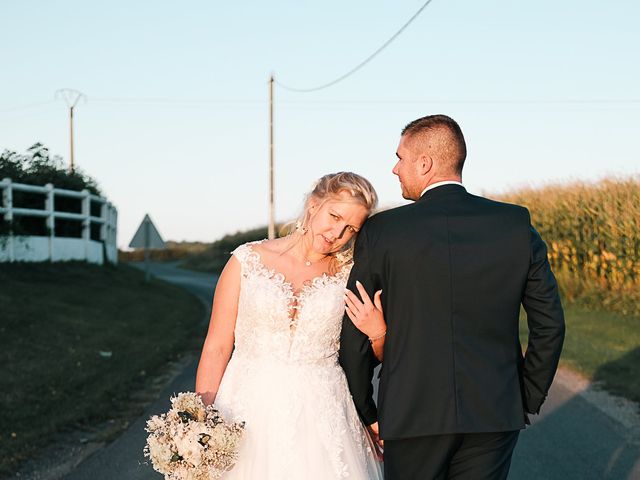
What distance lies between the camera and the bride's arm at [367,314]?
4.04m

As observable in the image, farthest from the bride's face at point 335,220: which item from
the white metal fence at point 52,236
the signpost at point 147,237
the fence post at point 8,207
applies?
the signpost at point 147,237

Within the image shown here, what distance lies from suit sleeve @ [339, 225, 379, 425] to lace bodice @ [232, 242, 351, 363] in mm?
141

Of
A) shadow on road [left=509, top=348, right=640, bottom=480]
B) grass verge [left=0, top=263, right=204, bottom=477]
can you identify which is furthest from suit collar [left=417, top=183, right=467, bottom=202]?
grass verge [left=0, top=263, right=204, bottom=477]

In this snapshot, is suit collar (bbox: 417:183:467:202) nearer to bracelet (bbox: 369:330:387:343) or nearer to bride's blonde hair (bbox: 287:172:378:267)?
bride's blonde hair (bbox: 287:172:378:267)

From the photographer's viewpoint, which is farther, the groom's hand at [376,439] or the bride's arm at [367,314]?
the groom's hand at [376,439]

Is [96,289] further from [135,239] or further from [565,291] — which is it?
[565,291]

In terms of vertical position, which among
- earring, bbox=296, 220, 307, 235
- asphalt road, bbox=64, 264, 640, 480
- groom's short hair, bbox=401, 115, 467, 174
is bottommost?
asphalt road, bbox=64, 264, 640, 480

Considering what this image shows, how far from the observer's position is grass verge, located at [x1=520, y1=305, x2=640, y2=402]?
36.2ft

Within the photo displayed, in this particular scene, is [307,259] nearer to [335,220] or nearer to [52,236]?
[335,220]

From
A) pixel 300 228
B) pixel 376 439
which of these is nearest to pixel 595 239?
pixel 376 439

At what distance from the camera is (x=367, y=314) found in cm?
405

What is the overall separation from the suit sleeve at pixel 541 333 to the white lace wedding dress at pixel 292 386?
100cm

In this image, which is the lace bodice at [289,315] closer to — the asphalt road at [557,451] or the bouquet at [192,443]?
the bouquet at [192,443]

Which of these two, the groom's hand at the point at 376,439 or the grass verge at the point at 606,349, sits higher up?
the groom's hand at the point at 376,439
